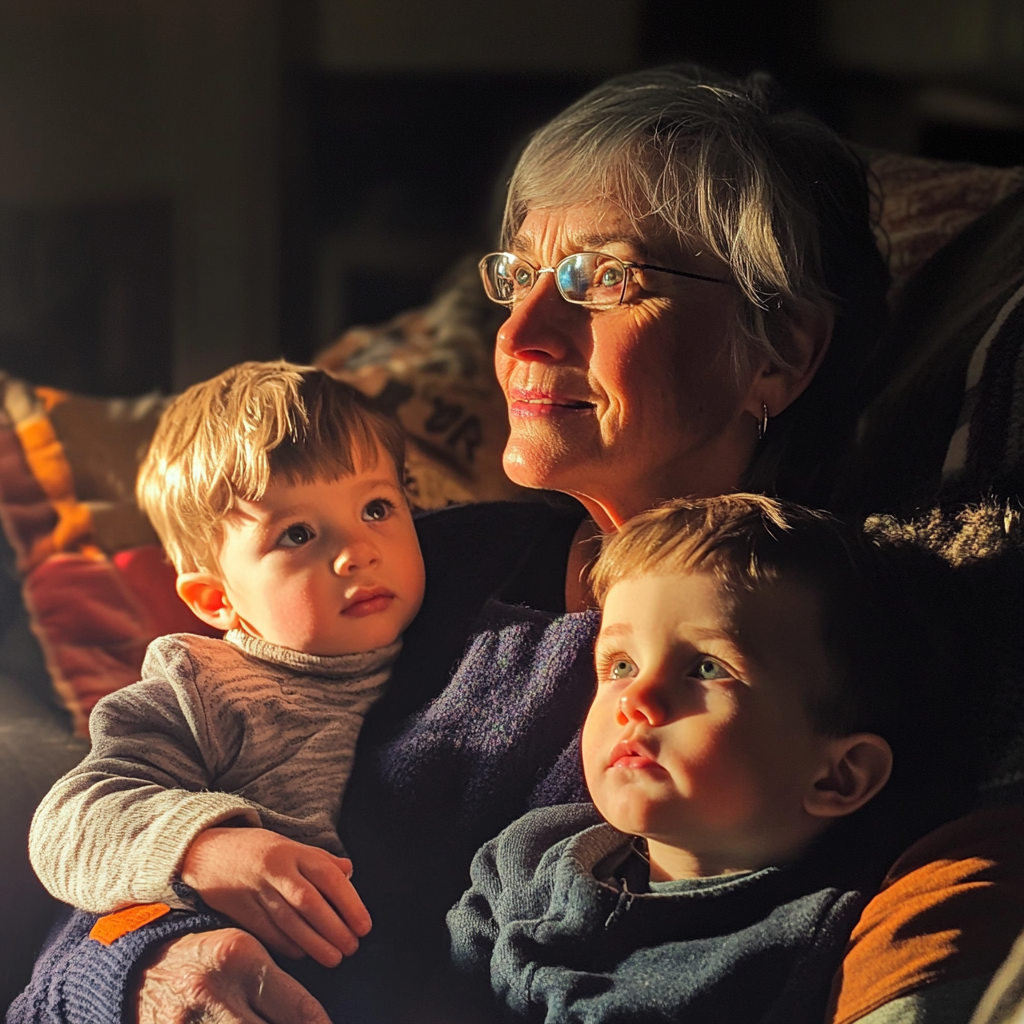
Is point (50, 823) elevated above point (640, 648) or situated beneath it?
situated beneath

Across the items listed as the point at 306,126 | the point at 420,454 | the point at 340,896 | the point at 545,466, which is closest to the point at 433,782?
the point at 340,896

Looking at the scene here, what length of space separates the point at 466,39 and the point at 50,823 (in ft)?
5.43

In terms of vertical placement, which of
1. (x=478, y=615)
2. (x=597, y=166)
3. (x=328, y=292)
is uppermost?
(x=597, y=166)

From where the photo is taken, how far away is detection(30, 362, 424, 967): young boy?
0.64 meters

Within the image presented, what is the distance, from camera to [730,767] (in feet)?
1.86

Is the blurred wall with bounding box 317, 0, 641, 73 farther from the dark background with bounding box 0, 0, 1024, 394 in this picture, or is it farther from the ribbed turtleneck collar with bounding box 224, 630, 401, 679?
the ribbed turtleneck collar with bounding box 224, 630, 401, 679

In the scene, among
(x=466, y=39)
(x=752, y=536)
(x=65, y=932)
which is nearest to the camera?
(x=752, y=536)

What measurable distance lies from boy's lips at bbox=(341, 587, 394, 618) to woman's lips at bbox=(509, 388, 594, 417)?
5.5 inches

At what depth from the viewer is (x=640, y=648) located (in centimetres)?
59

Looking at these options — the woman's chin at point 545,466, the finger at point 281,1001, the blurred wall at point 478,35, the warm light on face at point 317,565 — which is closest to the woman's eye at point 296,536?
the warm light on face at point 317,565

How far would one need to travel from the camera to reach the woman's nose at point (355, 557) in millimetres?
706

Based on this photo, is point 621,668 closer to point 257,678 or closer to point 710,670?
point 710,670

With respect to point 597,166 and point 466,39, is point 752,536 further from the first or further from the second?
point 466,39

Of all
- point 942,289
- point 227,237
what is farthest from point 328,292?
point 942,289
